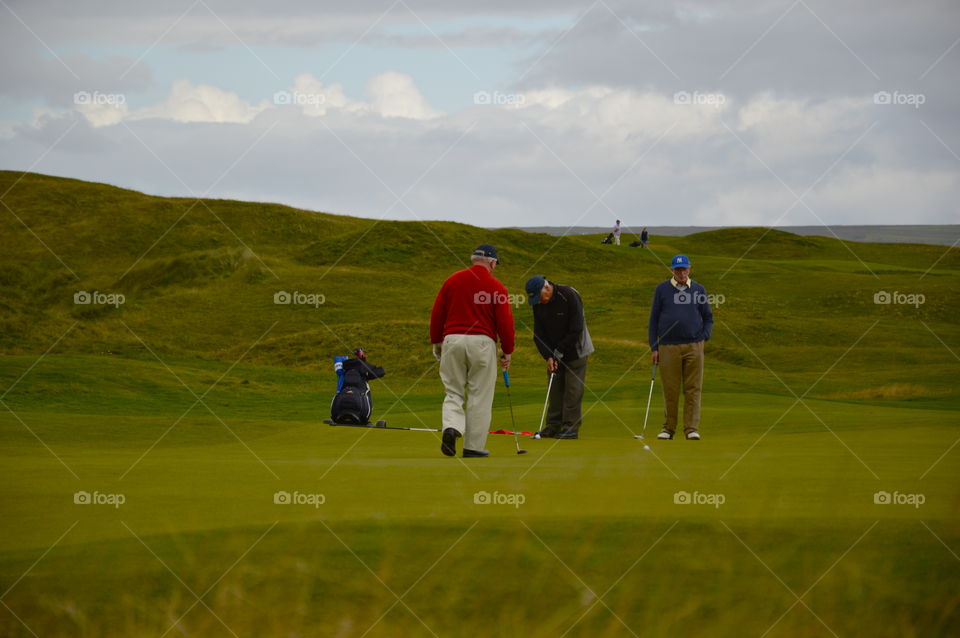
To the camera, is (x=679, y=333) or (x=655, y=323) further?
(x=655, y=323)

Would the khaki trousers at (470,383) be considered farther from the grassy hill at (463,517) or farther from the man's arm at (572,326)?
the man's arm at (572,326)

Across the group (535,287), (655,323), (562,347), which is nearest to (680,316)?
(655,323)

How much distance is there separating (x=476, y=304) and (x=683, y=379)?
15.5 feet

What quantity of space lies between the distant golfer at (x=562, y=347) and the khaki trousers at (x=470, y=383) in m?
3.23

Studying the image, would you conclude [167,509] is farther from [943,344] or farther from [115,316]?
[115,316]

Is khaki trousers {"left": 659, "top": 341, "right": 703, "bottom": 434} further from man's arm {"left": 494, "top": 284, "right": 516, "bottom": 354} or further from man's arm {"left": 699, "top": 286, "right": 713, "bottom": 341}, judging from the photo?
man's arm {"left": 494, "top": 284, "right": 516, "bottom": 354}

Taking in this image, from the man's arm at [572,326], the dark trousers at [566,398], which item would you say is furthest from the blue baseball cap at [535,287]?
the dark trousers at [566,398]

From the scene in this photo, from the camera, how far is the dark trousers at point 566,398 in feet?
50.4

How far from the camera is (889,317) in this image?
51.2 metres

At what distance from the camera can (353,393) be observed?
1842 cm

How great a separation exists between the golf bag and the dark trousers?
3856 millimetres

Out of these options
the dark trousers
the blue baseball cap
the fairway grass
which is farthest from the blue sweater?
the fairway grass

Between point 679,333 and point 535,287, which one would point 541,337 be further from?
point 679,333

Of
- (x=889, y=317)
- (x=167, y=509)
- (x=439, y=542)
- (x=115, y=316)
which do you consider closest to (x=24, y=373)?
(x=167, y=509)
